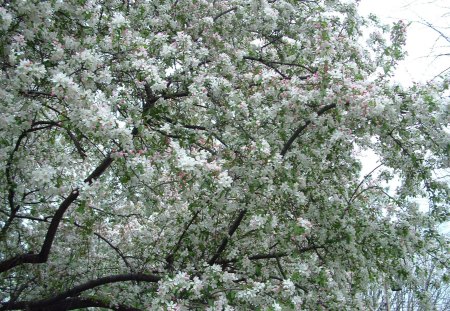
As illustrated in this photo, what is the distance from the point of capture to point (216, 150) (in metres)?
4.74

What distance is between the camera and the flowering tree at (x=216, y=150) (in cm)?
379

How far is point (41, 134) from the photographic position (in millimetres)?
5629

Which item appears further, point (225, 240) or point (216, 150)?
point (225, 240)

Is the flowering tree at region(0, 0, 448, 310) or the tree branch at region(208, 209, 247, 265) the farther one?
the tree branch at region(208, 209, 247, 265)

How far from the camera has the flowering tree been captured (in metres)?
3.79

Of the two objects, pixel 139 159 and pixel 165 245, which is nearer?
pixel 139 159

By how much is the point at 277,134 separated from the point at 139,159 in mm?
1567

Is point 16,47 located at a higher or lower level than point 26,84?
higher

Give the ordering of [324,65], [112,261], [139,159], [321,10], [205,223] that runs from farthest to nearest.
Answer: [112,261]
[321,10]
[205,223]
[324,65]
[139,159]

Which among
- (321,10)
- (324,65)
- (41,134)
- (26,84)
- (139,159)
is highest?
(321,10)

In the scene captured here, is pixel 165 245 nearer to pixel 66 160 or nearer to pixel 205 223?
pixel 205 223

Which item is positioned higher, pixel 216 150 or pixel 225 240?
pixel 216 150

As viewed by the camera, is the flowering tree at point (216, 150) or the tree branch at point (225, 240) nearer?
the flowering tree at point (216, 150)

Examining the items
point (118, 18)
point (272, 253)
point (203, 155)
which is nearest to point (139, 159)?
point (203, 155)
